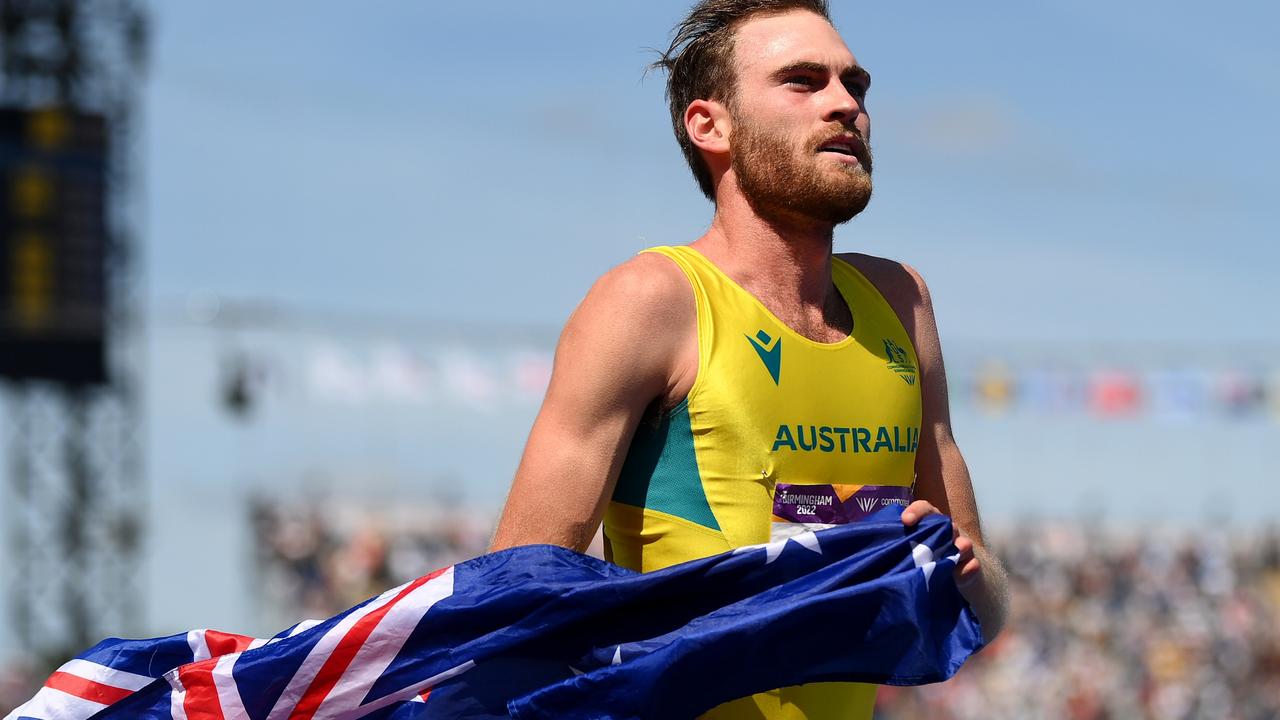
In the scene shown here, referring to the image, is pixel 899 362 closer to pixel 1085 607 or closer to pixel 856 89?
pixel 856 89

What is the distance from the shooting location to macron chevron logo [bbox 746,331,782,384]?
2.86m

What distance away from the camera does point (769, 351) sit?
9.42 feet

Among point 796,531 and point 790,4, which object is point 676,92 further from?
point 796,531

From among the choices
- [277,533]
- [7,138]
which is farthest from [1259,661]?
[7,138]

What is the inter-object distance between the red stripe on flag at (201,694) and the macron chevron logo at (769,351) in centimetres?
114

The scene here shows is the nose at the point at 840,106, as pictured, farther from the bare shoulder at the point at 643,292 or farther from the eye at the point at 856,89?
the bare shoulder at the point at 643,292

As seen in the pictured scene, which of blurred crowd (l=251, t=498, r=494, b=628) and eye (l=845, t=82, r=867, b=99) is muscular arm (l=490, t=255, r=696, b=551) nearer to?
eye (l=845, t=82, r=867, b=99)

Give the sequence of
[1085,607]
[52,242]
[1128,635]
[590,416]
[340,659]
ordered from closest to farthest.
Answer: [590,416], [340,659], [52,242], [1128,635], [1085,607]

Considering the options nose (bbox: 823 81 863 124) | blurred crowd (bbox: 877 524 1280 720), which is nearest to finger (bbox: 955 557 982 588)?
nose (bbox: 823 81 863 124)

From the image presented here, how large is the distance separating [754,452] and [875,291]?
595 mm

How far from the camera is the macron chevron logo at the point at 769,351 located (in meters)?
2.86

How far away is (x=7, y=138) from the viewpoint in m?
19.2

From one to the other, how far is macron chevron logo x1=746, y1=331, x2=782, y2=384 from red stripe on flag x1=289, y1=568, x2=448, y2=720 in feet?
2.27

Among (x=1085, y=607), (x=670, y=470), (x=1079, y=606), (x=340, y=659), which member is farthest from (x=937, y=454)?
(x=1079, y=606)
